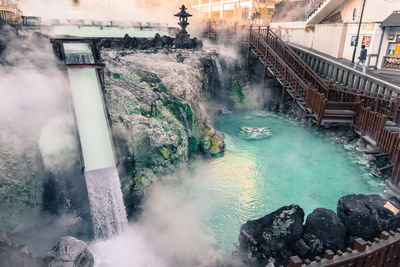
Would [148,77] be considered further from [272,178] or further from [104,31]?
[104,31]

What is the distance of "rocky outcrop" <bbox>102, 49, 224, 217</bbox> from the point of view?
28.8 feet

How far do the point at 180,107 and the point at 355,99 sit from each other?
808 centimetres

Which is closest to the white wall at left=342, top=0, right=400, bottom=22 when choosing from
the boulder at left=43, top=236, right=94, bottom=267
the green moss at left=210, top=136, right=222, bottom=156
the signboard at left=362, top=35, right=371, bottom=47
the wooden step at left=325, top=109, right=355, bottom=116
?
the signboard at left=362, top=35, right=371, bottom=47

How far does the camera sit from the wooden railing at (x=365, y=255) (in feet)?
13.2

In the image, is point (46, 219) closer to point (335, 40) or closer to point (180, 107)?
point (180, 107)

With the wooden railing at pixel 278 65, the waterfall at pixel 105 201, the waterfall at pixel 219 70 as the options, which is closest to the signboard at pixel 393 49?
the wooden railing at pixel 278 65

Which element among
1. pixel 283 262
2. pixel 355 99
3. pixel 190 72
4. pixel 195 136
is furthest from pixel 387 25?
pixel 283 262

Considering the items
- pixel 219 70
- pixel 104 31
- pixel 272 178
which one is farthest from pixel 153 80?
pixel 104 31

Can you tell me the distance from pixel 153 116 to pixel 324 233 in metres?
6.52

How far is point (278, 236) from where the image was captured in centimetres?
626

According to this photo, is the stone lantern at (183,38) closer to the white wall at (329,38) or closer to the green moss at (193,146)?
→ the green moss at (193,146)

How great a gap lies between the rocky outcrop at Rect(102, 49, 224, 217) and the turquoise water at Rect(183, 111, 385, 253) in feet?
3.73

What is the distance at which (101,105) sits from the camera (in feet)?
26.4

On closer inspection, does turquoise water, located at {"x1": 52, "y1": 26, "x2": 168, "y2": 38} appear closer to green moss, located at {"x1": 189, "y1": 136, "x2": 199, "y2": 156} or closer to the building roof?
green moss, located at {"x1": 189, "y1": 136, "x2": 199, "y2": 156}
